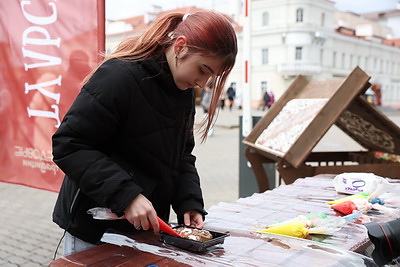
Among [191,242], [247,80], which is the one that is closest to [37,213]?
[247,80]

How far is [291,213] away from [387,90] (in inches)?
2232

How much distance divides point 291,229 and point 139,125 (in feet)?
2.10

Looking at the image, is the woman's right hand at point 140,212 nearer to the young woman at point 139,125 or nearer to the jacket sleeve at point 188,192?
the young woman at point 139,125

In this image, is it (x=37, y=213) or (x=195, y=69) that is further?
(x=37, y=213)

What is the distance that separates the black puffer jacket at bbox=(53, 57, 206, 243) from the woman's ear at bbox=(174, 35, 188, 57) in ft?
0.26

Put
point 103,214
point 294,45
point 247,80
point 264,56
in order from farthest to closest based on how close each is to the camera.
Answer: point 264,56
point 294,45
point 247,80
point 103,214

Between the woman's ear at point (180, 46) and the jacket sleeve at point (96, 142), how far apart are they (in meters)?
0.19

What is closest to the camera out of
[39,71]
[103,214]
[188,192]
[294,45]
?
[103,214]

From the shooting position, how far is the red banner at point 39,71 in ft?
8.80

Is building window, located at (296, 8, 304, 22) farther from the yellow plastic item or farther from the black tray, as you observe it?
the black tray

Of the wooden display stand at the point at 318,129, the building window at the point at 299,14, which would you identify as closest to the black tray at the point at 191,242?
the wooden display stand at the point at 318,129

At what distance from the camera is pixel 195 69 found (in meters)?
1.45

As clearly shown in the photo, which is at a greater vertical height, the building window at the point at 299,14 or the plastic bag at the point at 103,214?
the building window at the point at 299,14

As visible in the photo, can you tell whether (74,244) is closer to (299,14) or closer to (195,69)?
(195,69)
